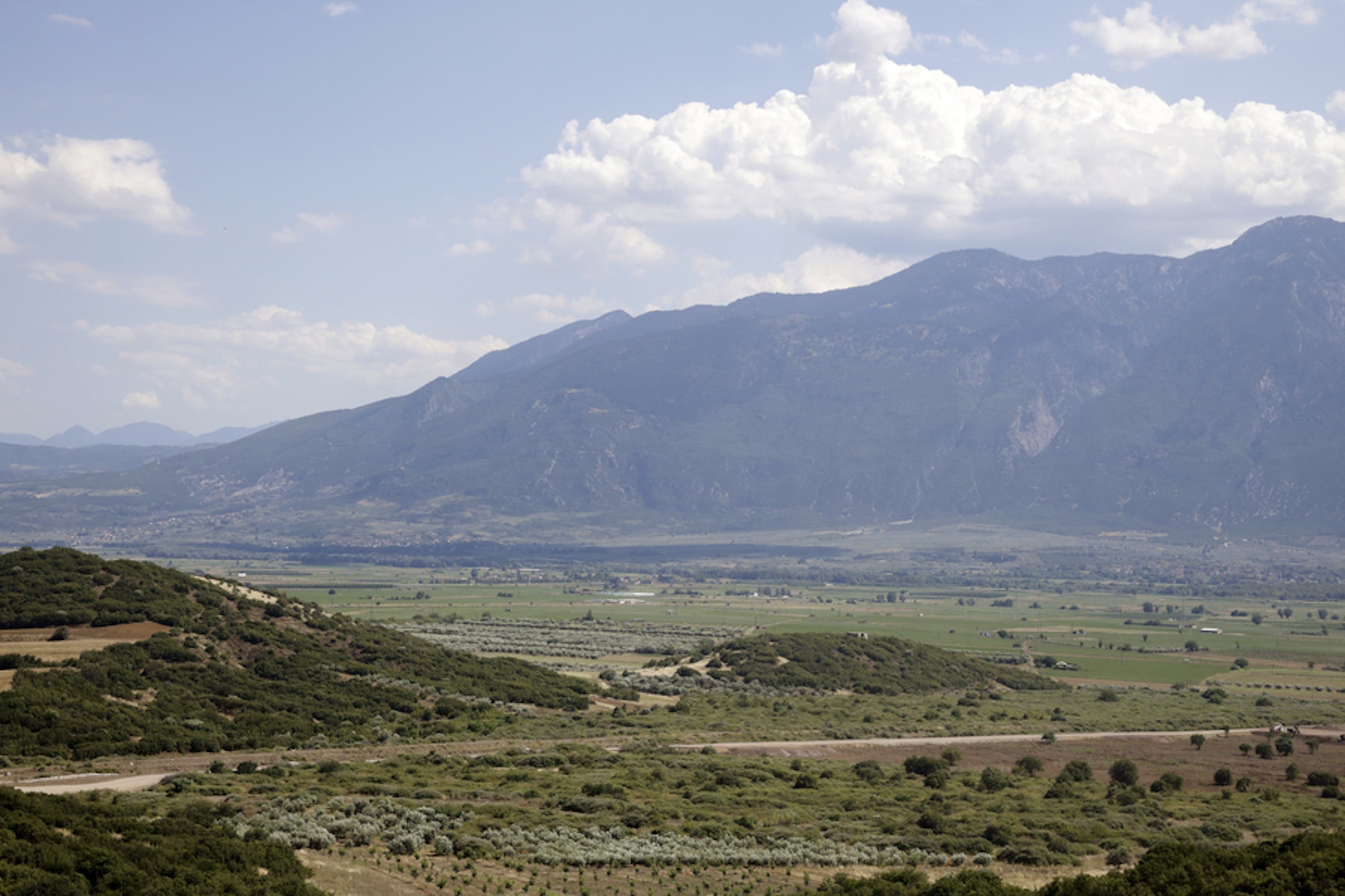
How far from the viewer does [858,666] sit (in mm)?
97000

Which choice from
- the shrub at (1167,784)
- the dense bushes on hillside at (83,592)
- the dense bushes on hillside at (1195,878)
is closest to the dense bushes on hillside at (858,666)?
the shrub at (1167,784)

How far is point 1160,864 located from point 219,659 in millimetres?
46742

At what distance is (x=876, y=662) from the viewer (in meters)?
99.7

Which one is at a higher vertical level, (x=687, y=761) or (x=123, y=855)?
(x=123, y=855)

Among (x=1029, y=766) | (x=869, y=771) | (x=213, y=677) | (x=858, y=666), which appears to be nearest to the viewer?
(x=869, y=771)

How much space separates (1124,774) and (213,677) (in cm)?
4358

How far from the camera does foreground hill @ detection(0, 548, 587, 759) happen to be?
152 ft

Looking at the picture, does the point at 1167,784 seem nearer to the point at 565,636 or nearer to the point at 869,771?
the point at 869,771

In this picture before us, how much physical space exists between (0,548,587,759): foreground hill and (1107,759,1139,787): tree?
3062 cm

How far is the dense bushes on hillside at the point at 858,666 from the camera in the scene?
91688mm

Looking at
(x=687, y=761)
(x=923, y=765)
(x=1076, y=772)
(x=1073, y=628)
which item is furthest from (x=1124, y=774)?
(x=1073, y=628)

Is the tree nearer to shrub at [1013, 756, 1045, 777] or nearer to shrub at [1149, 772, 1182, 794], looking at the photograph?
shrub at [1149, 772, 1182, 794]

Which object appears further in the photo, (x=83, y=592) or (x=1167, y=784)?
(x=83, y=592)

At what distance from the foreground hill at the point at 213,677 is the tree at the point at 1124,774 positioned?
1205 inches
